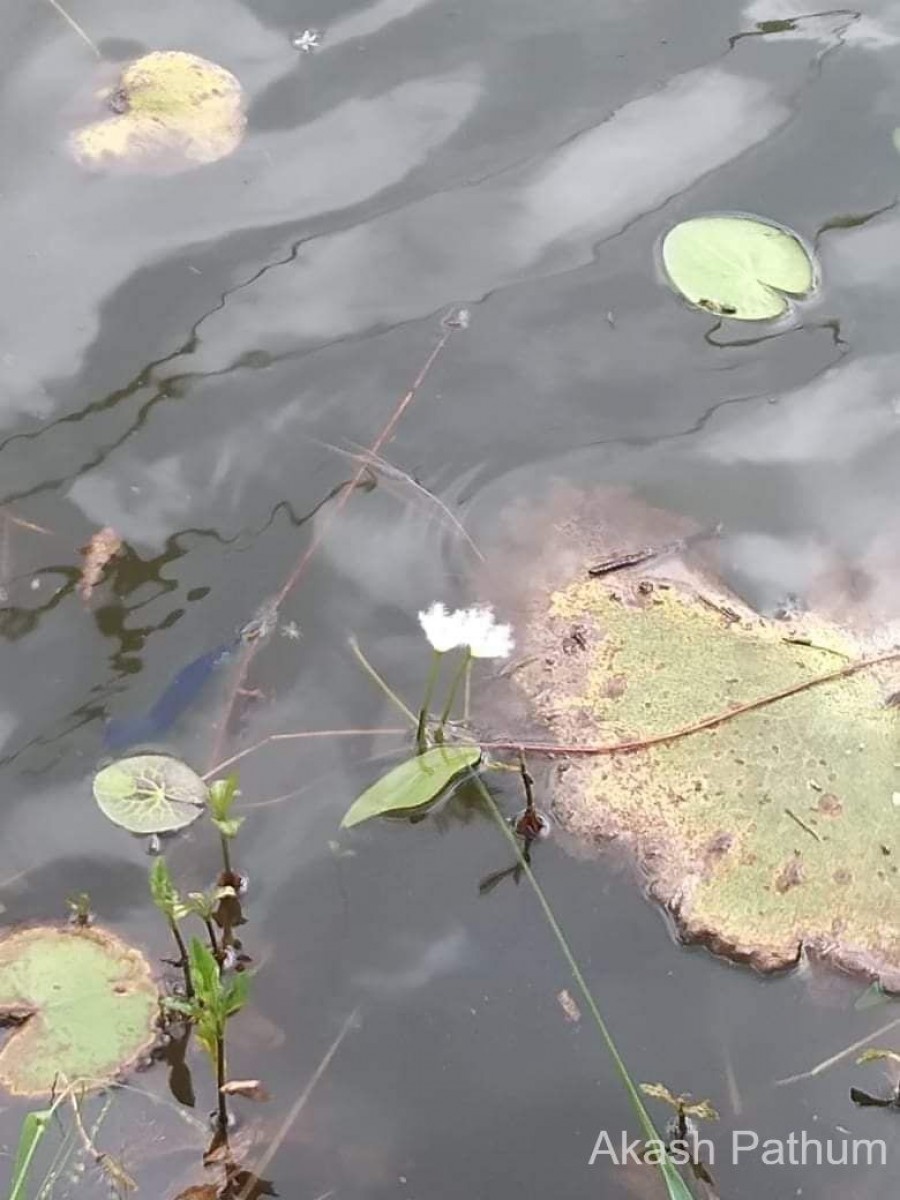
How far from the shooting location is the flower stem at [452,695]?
171cm

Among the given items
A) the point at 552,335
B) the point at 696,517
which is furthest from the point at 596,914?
the point at 552,335

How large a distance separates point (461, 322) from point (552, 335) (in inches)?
6.3

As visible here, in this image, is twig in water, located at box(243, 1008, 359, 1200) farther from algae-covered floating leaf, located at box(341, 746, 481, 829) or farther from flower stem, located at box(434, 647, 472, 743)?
flower stem, located at box(434, 647, 472, 743)

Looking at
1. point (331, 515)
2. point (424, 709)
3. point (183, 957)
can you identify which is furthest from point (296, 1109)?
point (331, 515)

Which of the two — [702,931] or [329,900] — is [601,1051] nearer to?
[702,931]

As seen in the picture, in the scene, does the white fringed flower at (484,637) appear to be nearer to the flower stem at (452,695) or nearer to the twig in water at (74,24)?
the flower stem at (452,695)

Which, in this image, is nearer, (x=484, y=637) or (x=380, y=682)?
(x=484, y=637)

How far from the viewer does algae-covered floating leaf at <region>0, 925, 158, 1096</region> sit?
1.46m

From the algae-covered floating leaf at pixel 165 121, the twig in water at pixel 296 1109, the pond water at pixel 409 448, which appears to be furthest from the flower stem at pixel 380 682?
the algae-covered floating leaf at pixel 165 121

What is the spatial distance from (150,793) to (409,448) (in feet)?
2.33

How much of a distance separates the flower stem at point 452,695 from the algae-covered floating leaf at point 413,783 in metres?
0.02

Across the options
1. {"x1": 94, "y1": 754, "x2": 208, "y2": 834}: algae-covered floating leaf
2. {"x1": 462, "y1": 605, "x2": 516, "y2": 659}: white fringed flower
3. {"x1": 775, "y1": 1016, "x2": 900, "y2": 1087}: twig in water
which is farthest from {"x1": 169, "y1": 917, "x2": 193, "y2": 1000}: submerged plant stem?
{"x1": 775, "y1": 1016, "x2": 900, "y2": 1087}: twig in water

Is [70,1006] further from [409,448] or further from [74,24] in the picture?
[74,24]

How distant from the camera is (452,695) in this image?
67.9 inches
